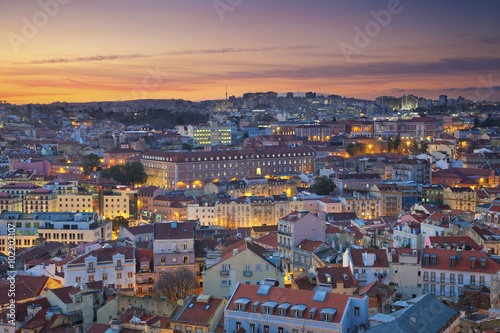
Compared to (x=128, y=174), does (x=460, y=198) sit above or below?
below

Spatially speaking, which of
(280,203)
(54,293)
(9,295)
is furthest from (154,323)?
(280,203)

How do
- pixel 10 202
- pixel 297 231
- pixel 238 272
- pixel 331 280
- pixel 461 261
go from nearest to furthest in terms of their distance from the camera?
pixel 331 280, pixel 238 272, pixel 461 261, pixel 297 231, pixel 10 202

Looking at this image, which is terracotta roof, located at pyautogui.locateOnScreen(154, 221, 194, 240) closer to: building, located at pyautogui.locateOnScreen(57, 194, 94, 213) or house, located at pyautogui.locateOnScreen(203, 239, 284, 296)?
house, located at pyautogui.locateOnScreen(203, 239, 284, 296)

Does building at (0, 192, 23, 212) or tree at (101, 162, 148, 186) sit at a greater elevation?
tree at (101, 162, 148, 186)

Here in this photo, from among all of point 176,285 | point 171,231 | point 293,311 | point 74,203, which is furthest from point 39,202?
point 293,311

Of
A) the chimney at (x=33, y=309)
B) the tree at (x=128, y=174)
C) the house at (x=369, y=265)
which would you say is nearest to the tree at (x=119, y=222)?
the tree at (x=128, y=174)

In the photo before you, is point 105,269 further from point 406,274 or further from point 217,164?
point 217,164

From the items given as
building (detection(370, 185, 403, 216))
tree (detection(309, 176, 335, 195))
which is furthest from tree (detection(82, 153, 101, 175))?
building (detection(370, 185, 403, 216))

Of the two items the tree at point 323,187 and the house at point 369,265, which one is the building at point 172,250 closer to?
the house at point 369,265
